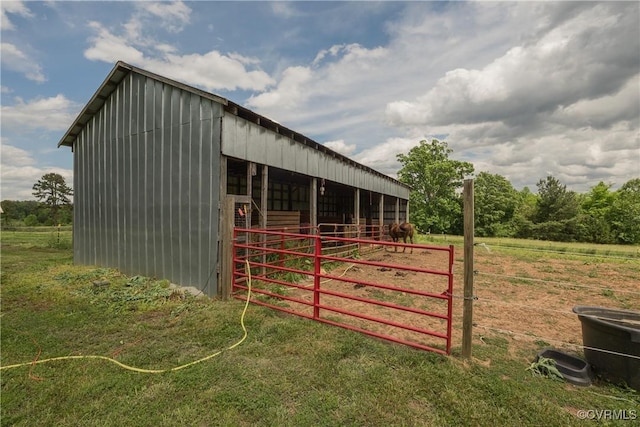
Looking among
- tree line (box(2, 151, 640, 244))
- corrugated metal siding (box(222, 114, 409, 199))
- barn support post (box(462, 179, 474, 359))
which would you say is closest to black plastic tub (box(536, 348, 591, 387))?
barn support post (box(462, 179, 474, 359))

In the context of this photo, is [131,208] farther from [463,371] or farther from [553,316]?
[553,316]

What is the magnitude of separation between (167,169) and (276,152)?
2953mm

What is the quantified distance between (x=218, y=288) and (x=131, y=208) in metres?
4.44

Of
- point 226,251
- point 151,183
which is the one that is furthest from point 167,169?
point 226,251

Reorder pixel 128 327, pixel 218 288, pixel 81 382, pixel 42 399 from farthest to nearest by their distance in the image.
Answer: pixel 218 288 < pixel 128 327 < pixel 81 382 < pixel 42 399

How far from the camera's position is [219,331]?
14.5 feet

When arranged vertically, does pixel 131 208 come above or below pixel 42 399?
above

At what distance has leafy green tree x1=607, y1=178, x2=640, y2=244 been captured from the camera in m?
35.8

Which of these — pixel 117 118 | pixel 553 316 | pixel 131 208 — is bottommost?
pixel 553 316

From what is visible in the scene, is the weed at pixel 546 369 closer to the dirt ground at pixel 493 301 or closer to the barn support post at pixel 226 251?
the dirt ground at pixel 493 301

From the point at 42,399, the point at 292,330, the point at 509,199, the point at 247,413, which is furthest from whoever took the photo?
the point at 509,199

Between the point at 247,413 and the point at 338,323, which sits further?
the point at 338,323

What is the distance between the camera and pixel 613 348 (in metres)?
3.08

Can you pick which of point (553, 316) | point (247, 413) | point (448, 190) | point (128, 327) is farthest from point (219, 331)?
point (448, 190)
